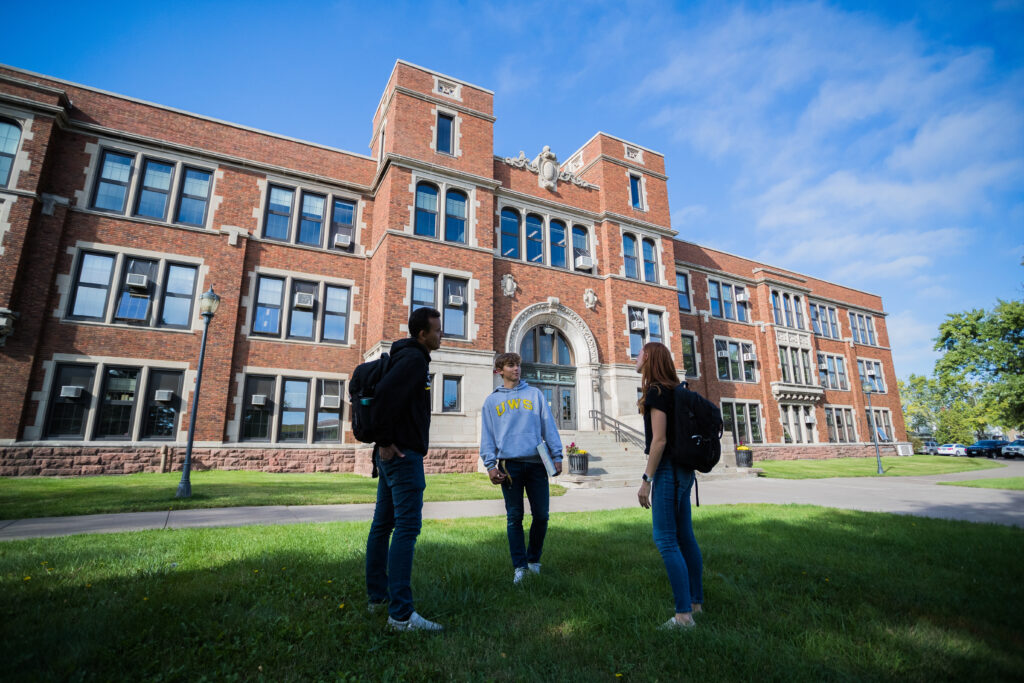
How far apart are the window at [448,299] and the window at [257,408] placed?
18.0ft

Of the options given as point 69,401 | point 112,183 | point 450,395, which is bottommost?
point 69,401

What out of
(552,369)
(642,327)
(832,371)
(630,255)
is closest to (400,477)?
(552,369)

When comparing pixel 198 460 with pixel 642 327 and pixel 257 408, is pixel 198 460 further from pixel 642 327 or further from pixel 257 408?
pixel 642 327

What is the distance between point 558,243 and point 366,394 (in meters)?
18.6

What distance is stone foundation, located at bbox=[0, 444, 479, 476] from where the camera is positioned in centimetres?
1273

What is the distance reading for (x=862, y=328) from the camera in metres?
34.0

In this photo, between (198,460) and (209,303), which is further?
(198,460)

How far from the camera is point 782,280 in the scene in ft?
96.5

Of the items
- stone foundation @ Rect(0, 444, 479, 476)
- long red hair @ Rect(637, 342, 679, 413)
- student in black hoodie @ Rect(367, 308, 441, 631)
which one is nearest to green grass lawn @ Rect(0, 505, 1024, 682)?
student in black hoodie @ Rect(367, 308, 441, 631)

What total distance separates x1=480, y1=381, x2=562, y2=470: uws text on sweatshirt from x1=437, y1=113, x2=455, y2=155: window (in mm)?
16179

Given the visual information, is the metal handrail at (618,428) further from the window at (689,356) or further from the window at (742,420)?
the window at (742,420)

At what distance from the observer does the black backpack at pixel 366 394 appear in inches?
121

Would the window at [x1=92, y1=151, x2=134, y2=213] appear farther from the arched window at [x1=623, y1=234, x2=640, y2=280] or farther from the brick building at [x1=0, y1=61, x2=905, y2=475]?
the arched window at [x1=623, y1=234, x2=640, y2=280]

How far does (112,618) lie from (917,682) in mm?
4459
